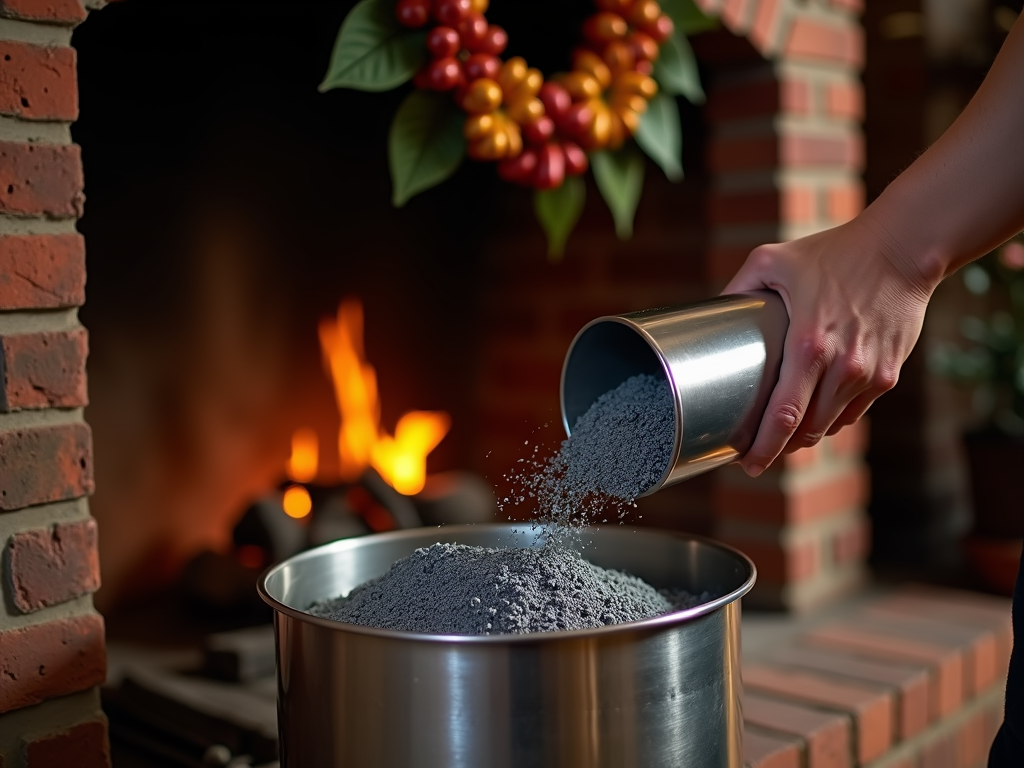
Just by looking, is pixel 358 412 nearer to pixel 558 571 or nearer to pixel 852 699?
pixel 852 699

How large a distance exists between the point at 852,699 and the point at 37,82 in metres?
1.06

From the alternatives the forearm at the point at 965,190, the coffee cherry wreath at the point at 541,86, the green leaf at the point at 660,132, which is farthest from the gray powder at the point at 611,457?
the green leaf at the point at 660,132

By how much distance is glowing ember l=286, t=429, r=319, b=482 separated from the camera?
1.83 m

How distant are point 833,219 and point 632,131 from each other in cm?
43

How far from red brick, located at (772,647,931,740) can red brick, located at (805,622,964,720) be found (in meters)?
0.02

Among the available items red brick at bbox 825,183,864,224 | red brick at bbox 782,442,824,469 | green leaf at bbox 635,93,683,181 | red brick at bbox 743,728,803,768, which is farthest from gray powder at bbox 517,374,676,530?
red brick at bbox 825,183,864,224

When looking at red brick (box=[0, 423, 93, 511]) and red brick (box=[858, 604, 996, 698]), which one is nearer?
red brick (box=[0, 423, 93, 511])

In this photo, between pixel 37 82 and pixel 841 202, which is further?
pixel 841 202

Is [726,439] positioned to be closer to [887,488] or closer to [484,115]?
[484,115]

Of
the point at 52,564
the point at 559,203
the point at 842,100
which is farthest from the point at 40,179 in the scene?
the point at 842,100

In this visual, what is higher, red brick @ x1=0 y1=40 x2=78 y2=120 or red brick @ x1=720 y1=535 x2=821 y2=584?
red brick @ x1=0 y1=40 x2=78 y2=120

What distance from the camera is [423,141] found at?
1274 mm

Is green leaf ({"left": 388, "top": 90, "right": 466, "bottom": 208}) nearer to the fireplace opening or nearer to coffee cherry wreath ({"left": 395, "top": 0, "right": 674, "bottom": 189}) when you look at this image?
coffee cherry wreath ({"left": 395, "top": 0, "right": 674, "bottom": 189})

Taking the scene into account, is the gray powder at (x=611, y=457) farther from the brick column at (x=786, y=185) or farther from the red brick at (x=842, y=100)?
the red brick at (x=842, y=100)
